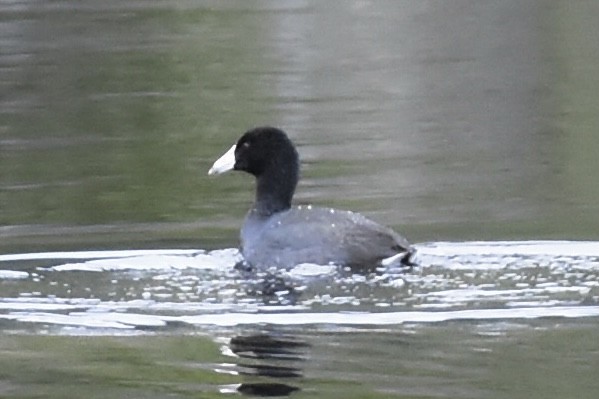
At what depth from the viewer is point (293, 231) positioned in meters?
11.7

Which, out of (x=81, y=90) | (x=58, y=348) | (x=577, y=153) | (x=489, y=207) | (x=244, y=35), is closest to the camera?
(x=58, y=348)

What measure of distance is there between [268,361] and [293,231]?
8.70 feet

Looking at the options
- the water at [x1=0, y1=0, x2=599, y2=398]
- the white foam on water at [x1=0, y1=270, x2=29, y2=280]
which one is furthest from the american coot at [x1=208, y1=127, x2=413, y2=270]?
the white foam on water at [x1=0, y1=270, x2=29, y2=280]

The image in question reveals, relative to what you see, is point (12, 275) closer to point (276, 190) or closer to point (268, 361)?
point (276, 190)

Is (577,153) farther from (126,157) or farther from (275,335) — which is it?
(275,335)

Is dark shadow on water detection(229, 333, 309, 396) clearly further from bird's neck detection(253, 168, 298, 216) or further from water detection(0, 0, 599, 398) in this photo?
bird's neck detection(253, 168, 298, 216)

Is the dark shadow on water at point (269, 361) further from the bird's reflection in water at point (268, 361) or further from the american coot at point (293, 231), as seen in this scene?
the american coot at point (293, 231)

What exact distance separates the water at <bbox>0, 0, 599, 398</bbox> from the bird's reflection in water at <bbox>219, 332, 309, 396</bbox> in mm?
18

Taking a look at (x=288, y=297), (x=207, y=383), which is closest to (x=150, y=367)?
(x=207, y=383)

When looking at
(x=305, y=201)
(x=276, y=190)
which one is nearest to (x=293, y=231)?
(x=276, y=190)

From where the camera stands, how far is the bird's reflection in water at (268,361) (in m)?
8.57

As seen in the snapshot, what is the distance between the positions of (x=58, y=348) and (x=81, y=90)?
1340 cm

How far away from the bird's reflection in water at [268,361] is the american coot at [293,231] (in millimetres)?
1817

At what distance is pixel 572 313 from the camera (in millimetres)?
9883
